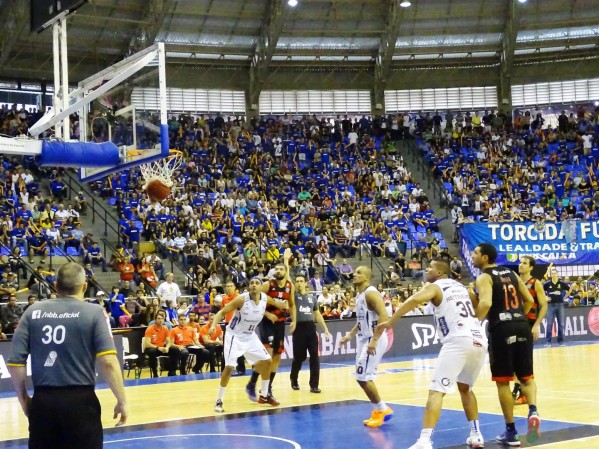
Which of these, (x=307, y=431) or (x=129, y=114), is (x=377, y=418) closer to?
(x=307, y=431)

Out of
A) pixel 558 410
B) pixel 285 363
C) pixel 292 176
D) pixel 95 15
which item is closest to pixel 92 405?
pixel 558 410

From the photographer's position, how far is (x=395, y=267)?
96.4ft

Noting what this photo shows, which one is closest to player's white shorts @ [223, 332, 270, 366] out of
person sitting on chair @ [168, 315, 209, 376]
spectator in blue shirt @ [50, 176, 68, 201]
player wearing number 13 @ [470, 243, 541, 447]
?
player wearing number 13 @ [470, 243, 541, 447]

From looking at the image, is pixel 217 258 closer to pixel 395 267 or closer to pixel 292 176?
pixel 395 267

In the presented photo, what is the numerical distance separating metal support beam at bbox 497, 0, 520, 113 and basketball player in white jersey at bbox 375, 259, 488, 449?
29.2 meters

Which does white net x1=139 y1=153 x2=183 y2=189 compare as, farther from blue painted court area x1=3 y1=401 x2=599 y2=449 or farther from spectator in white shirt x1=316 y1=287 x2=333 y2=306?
spectator in white shirt x1=316 y1=287 x2=333 y2=306

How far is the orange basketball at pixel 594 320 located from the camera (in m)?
27.3

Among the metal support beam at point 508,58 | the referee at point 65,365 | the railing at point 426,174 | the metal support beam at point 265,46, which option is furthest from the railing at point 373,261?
the referee at point 65,365

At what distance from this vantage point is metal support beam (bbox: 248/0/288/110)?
3397cm

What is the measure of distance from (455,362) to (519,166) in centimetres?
3004

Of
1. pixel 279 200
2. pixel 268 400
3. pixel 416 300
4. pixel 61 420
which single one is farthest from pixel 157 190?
pixel 279 200

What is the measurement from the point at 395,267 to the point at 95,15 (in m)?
13.8

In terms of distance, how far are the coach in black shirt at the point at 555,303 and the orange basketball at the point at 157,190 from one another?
37.4 ft

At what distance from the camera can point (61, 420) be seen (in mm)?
5637
